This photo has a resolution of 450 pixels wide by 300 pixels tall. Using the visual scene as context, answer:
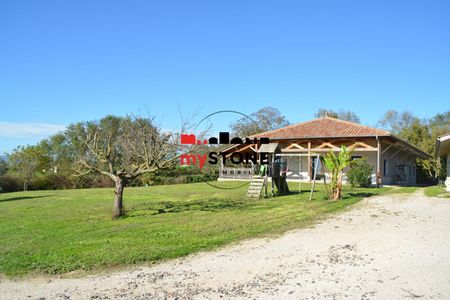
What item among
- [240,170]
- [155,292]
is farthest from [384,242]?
[240,170]

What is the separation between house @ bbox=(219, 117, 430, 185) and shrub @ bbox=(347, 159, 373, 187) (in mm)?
635

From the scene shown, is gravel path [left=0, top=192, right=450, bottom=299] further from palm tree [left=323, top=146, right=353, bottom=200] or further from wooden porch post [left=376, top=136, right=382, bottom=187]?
wooden porch post [left=376, top=136, right=382, bottom=187]

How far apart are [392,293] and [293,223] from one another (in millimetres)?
5635

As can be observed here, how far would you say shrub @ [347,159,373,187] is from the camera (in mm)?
23484

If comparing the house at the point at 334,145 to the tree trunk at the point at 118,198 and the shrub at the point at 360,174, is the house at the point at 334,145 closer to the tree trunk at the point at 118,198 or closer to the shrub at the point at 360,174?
the shrub at the point at 360,174

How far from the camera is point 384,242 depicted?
26.5 feet

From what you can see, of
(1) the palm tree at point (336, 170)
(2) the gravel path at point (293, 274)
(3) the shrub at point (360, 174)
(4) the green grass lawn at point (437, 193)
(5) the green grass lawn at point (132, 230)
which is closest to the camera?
(2) the gravel path at point (293, 274)

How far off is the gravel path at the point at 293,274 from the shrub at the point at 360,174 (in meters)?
14.9

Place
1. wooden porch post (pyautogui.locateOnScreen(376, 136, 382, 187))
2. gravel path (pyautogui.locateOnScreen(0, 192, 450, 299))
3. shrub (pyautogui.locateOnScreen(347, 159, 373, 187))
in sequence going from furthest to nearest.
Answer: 1. wooden porch post (pyautogui.locateOnScreen(376, 136, 382, 187))
2. shrub (pyautogui.locateOnScreen(347, 159, 373, 187))
3. gravel path (pyautogui.locateOnScreen(0, 192, 450, 299))

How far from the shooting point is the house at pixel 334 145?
25453 mm

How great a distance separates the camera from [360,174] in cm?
2344

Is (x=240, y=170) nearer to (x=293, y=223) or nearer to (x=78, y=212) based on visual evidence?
(x=78, y=212)

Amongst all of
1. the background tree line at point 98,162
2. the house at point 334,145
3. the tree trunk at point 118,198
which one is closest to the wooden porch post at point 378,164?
the house at point 334,145

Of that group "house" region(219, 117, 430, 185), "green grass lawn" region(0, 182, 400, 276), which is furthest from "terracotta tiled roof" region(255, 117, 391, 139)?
"green grass lawn" region(0, 182, 400, 276)
